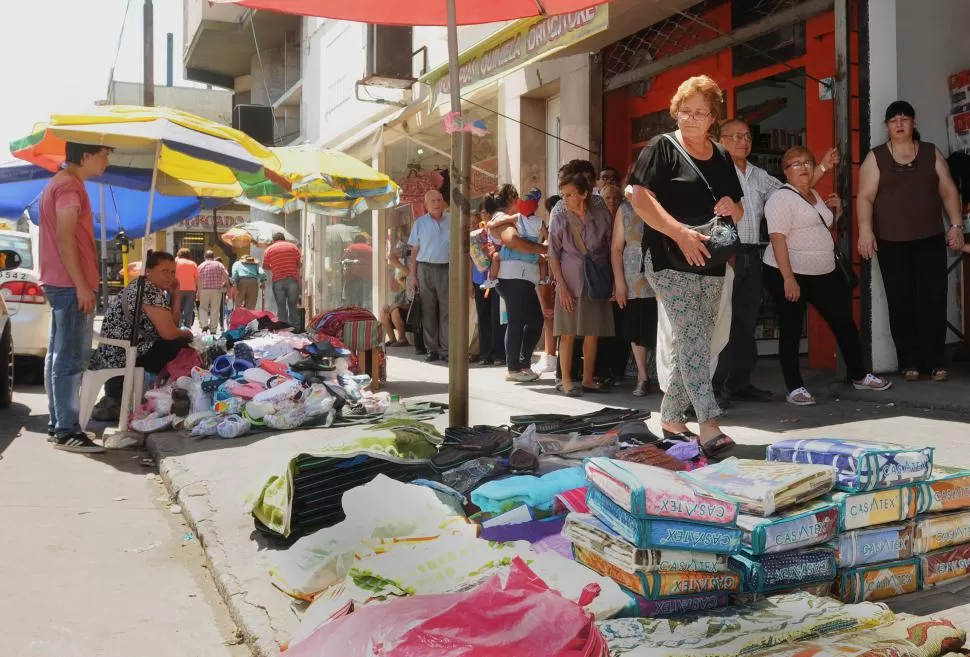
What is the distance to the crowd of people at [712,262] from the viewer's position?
4.56m

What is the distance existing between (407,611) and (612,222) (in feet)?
19.2

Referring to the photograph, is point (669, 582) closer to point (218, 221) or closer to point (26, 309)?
point (26, 309)

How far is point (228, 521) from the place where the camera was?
13.3 ft

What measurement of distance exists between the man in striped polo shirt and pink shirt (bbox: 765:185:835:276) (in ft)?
29.3

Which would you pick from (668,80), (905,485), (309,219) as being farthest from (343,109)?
(905,485)

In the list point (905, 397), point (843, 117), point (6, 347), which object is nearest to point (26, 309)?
point (6, 347)

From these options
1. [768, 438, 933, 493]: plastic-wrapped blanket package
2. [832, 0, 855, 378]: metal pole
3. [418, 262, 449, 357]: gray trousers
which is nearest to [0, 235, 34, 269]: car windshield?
[418, 262, 449, 357]: gray trousers

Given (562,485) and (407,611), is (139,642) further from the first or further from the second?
(562,485)

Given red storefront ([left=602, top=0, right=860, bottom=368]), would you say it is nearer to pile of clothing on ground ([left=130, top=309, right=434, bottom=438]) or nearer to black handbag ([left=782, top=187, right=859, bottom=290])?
black handbag ([left=782, top=187, right=859, bottom=290])

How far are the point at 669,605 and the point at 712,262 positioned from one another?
2.23m

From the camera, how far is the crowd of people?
15.0ft

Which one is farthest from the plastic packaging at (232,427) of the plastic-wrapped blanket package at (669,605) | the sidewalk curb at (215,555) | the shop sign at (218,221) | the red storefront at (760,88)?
the shop sign at (218,221)

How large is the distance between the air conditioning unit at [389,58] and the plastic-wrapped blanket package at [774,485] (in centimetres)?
1350

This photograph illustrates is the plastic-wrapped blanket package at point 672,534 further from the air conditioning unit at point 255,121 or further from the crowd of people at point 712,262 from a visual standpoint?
the air conditioning unit at point 255,121
